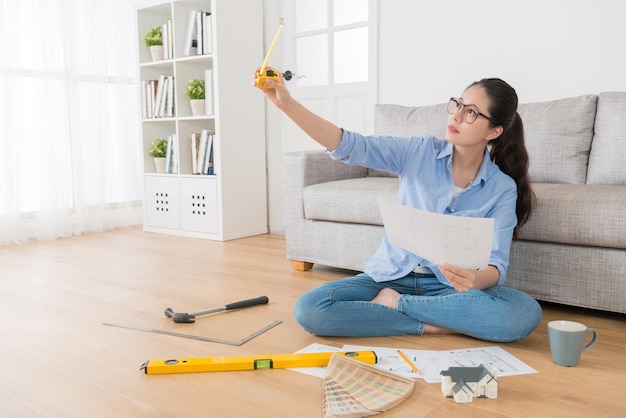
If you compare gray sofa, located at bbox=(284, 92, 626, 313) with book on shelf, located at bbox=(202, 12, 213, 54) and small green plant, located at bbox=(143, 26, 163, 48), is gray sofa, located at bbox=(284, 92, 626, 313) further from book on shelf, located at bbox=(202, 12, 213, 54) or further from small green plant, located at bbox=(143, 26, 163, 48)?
small green plant, located at bbox=(143, 26, 163, 48)

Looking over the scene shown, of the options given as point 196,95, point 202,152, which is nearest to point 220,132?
point 202,152

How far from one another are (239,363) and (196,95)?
99.1 inches

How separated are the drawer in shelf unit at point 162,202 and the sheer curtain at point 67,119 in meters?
0.32

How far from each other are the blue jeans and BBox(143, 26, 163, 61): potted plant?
2669mm

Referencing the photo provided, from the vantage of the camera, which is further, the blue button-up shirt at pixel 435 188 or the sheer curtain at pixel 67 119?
the sheer curtain at pixel 67 119

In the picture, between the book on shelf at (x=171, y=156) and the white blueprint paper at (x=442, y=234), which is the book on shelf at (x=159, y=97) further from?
the white blueprint paper at (x=442, y=234)

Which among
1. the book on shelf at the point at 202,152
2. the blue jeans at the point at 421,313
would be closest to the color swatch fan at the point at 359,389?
the blue jeans at the point at 421,313

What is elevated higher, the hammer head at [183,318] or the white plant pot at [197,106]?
the white plant pot at [197,106]

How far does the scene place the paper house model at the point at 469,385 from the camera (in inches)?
51.3

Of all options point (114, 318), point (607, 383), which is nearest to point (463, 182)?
point (607, 383)

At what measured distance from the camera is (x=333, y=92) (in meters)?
3.61

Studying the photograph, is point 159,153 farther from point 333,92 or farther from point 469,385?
point 469,385

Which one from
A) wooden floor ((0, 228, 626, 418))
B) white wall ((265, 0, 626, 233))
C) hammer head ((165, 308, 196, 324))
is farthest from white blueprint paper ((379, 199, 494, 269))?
white wall ((265, 0, 626, 233))

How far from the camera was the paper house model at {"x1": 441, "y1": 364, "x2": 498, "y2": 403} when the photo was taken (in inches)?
51.3
